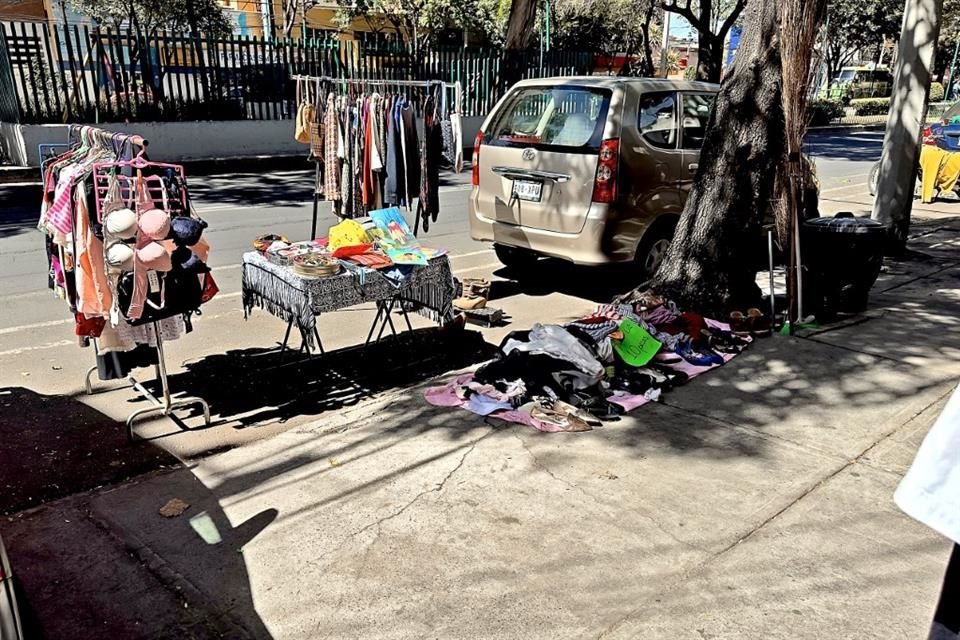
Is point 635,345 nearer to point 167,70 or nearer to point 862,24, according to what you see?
point 167,70

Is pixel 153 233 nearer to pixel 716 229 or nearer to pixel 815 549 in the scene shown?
pixel 815 549

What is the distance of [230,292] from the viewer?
7.19 meters

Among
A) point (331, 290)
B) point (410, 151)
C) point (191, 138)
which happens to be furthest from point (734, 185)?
point (191, 138)

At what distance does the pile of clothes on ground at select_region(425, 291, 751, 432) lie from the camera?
4.60 meters

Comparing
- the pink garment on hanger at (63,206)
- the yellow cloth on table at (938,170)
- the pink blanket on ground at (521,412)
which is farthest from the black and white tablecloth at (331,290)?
the yellow cloth on table at (938,170)

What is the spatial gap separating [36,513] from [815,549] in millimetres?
3524

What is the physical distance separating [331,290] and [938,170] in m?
11.8

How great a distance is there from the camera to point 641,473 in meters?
3.94

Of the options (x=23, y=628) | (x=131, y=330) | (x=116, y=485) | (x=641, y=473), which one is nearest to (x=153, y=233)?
(x=131, y=330)

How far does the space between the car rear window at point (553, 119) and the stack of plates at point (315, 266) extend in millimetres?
2739

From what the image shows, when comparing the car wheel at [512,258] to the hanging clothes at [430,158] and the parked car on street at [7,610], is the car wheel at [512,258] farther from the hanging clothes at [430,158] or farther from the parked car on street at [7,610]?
the parked car on street at [7,610]

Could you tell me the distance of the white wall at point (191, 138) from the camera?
1429 centimetres

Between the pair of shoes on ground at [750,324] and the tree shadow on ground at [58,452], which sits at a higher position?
the pair of shoes on ground at [750,324]

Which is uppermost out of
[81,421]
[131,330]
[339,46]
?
[339,46]
